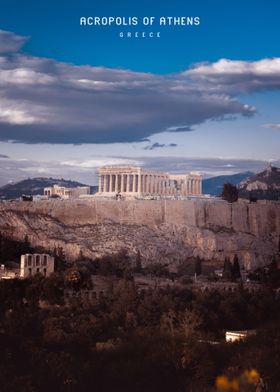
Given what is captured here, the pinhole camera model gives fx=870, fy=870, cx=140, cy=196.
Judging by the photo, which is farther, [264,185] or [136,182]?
[264,185]

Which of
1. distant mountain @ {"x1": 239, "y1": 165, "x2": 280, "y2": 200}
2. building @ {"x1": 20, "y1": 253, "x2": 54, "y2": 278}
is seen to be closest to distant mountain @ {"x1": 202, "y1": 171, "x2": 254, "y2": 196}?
distant mountain @ {"x1": 239, "y1": 165, "x2": 280, "y2": 200}

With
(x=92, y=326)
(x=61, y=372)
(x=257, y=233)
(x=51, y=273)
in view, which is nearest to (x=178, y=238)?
(x=257, y=233)

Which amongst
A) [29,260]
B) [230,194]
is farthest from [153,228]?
[29,260]

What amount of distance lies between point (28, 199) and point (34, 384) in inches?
1162

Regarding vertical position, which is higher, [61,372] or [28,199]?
[28,199]

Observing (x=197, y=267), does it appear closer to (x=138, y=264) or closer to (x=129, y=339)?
(x=138, y=264)

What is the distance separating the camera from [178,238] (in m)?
41.7

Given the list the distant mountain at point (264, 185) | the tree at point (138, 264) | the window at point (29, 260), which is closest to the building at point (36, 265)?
the window at point (29, 260)

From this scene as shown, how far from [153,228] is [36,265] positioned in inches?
600

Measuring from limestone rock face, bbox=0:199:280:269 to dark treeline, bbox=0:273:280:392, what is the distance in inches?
554

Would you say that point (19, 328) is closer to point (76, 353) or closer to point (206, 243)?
point (76, 353)

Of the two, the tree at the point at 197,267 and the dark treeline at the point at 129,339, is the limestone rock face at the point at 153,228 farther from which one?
the dark treeline at the point at 129,339

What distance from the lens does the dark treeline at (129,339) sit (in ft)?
46.4

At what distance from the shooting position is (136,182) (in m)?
50.1
